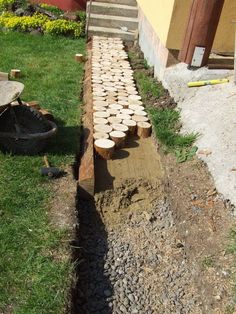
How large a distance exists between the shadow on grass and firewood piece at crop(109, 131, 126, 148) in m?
1.27

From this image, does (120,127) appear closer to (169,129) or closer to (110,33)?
(169,129)

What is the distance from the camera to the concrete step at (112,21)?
1080 centimetres

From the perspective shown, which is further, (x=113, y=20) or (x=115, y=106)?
(x=113, y=20)

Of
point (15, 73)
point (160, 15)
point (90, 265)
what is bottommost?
point (90, 265)

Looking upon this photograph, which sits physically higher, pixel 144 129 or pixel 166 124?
pixel 166 124

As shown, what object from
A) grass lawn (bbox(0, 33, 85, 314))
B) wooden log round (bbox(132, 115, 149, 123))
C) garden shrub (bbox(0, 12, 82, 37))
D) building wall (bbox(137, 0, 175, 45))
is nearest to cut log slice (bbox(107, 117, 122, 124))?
wooden log round (bbox(132, 115, 149, 123))

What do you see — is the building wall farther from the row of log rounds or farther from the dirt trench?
the dirt trench

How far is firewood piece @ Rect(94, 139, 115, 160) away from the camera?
5621mm

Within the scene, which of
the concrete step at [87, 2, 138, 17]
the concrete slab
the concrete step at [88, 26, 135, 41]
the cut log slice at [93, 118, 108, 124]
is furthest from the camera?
the concrete step at [87, 2, 138, 17]

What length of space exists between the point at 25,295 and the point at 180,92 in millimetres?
4580

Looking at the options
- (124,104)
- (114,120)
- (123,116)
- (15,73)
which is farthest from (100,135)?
(15,73)

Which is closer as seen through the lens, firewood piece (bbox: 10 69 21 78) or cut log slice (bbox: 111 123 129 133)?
cut log slice (bbox: 111 123 129 133)

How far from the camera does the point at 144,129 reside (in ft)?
20.6

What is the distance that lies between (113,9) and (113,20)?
0.42m
